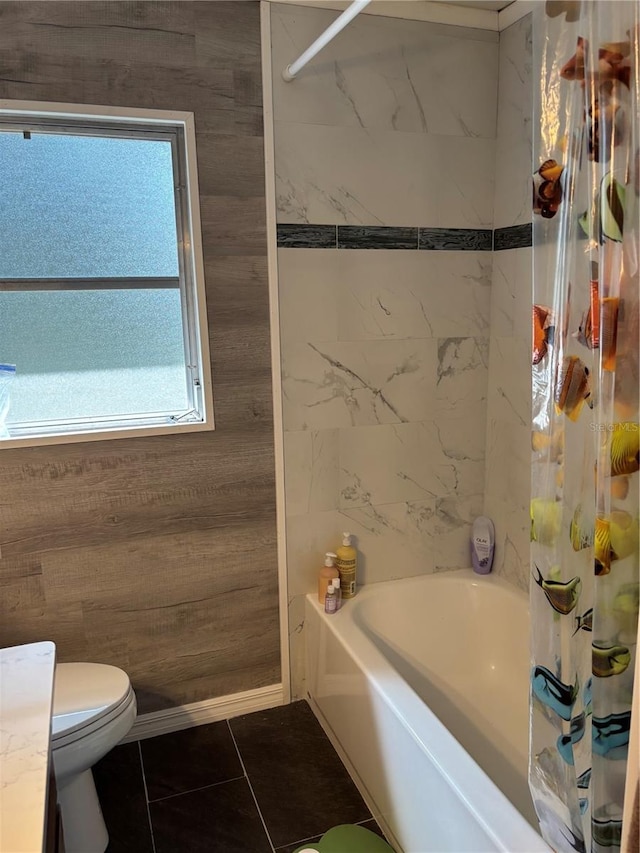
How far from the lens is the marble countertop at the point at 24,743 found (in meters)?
0.89

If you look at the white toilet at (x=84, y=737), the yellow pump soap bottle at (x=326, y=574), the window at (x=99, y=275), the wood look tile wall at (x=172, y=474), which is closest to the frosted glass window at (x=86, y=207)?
the window at (x=99, y=275)

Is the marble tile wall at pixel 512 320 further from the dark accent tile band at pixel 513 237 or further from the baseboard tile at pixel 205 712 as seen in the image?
the baseboard tile at pixel 205 712

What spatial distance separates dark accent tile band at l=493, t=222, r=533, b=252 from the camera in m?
2.07

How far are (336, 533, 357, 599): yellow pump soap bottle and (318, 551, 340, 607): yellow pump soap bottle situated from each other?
2 centimetres

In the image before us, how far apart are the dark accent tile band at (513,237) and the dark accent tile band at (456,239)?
3cm

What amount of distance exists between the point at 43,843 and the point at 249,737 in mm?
1384

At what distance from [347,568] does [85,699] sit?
91cm

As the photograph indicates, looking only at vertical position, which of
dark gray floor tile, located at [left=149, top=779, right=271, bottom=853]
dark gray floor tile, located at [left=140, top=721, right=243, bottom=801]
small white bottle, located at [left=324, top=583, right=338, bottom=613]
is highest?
small white bottle, located at [left=324, top=583, right=338, bottom=613]

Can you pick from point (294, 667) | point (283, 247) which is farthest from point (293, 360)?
point (294, 667)

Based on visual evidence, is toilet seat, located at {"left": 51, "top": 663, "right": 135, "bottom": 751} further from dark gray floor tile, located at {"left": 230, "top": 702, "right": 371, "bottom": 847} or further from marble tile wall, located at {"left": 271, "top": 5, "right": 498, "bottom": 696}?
marble tile wall, located at {"left": 271, "top": 5, "right": 498, "bottom": 696}

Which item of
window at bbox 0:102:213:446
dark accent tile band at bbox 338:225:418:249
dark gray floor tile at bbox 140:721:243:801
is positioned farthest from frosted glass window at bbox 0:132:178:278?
dark gray floor tile at bbox 140:721:243:801

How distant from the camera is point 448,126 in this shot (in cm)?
214

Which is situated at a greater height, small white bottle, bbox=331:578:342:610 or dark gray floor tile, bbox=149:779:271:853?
small white bottle, bbox=331:578:342:610

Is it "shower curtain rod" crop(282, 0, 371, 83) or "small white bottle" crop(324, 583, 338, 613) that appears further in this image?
"small white bottle" crop(324, 583, 338, 613)
